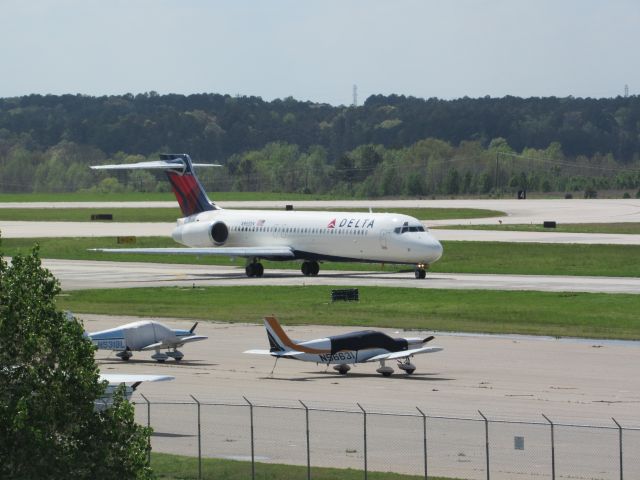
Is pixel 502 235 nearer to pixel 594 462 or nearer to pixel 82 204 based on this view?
pixel 594 462

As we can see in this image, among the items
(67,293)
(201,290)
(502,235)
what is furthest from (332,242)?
(502,235)

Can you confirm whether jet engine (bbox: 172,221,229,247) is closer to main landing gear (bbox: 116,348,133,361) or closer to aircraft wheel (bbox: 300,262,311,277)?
aircraft wheel (bbox: 300,262,311,277)

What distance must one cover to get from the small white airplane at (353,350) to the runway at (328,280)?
25.5m

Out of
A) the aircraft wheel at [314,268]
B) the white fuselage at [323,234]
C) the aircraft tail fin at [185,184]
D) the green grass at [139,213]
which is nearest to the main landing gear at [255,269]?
the white fuselage at [323,234]

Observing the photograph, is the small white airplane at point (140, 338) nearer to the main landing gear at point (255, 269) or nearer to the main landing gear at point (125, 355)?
the main landing gear at point (125, 355)

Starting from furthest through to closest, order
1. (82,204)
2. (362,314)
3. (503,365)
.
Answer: (82,204), (362,314), (503,365)

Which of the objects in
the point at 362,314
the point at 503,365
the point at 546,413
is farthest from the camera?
the point at 362,314

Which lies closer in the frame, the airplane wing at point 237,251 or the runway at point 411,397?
the runway at point 411,397

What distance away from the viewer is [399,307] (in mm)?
63500

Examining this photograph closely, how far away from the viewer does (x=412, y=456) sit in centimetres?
3238

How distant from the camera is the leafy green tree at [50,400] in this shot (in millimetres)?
23859

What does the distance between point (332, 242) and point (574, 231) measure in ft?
153

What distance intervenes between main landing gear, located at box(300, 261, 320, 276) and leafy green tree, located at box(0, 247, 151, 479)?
55579 mm

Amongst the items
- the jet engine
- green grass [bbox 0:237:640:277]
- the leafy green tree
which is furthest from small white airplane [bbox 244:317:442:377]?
the jet engine
